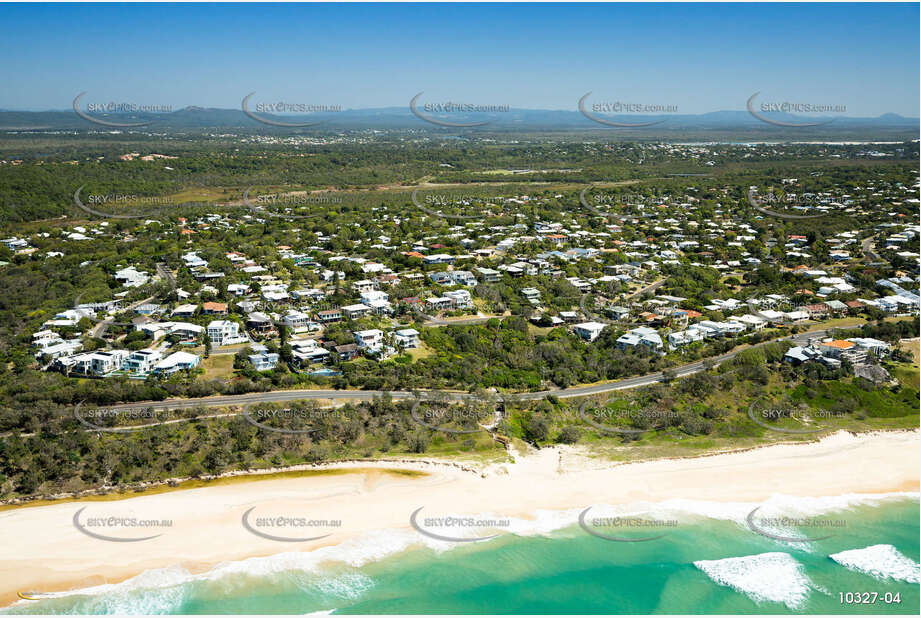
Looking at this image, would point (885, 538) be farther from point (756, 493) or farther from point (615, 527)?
point (615, 527)

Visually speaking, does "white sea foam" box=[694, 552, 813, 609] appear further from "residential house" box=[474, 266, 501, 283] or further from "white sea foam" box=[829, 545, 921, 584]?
"residential house" box=[474, 266, 501, 283]

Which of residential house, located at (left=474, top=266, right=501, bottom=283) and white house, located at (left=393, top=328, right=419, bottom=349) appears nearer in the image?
white house, located at (left=393, top=328, right=419, bottom=349)

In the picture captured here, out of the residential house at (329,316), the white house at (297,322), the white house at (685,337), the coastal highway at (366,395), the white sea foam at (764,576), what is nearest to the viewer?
the white sea foam at (764,576)

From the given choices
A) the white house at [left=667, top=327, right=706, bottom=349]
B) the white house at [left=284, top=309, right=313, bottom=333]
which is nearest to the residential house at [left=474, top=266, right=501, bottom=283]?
the white house at [left=284, top=309, right=313, bottom=333]

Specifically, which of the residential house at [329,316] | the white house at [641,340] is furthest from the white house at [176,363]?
the white house at [641,340]

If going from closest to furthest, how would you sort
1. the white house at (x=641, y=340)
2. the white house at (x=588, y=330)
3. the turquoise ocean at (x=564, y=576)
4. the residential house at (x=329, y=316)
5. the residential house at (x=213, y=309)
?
1. the turquoise ocean at (x=564, y=576)
2. the white house at (x=641, y=340)
3. the white house at (x=588, y=330)
4. the residential house at (x=329, y=316)
5. the residential house at (x=213, y=309)

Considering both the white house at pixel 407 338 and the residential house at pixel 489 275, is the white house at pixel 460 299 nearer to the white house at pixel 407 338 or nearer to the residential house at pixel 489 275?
the residential house at pixel 489 275
